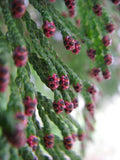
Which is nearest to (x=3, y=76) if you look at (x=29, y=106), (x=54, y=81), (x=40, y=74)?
(x=29, y=106)

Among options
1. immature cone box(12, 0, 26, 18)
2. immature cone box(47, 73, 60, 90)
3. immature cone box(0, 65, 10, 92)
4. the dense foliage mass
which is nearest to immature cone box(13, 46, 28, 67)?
the dense foliage mass

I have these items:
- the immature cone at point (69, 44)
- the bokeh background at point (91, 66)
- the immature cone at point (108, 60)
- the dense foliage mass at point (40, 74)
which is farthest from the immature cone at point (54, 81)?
the bokeh background at point (91, 66)

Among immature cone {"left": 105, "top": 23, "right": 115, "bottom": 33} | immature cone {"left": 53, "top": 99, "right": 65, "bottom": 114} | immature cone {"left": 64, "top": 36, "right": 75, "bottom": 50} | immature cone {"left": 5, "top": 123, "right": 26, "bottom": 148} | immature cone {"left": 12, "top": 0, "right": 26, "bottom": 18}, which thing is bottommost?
immature cone {"left": 5, "top": 123, "right": 26, "bottom": 148}

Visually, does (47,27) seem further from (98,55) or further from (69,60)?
(69,60)

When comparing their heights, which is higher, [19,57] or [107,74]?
[107,74]

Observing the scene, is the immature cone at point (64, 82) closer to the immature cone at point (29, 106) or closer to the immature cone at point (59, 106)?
the immature cone at point (59, 106)

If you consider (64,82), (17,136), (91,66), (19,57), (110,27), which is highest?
(110,27)

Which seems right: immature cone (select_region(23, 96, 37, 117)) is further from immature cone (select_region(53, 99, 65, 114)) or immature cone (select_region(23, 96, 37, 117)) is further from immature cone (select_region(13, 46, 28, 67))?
immature cone (select_region(53, 99, 65, 114))

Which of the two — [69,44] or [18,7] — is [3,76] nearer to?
[18,7]
